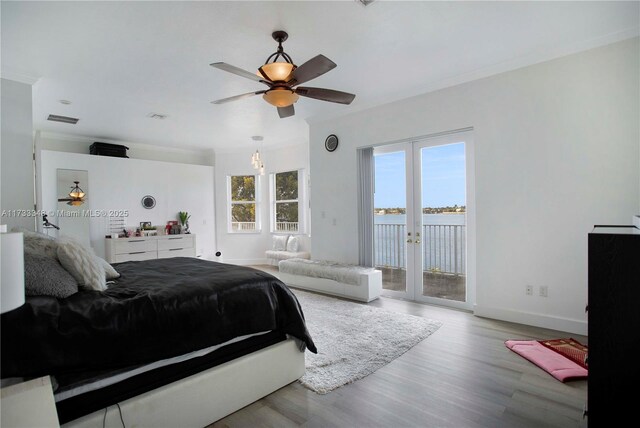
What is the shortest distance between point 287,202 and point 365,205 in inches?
116

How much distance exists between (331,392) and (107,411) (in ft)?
4.40

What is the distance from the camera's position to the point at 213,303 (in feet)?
6.45

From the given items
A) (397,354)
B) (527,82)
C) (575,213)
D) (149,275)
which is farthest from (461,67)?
(149,275)

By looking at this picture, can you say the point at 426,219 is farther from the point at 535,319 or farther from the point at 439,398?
the point at 439,398

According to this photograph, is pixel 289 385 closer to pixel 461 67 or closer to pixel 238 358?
pixel 238 358

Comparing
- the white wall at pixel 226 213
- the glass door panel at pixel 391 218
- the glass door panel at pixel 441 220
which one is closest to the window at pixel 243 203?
the white wall at pixel 226 213

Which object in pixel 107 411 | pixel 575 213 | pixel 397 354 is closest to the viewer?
pixel 107 411

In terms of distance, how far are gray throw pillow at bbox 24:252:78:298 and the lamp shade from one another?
61 centimetres

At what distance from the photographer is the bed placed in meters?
1.42

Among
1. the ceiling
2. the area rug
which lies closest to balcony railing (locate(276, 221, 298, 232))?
the area rug

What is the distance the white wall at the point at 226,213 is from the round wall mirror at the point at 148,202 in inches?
60.6

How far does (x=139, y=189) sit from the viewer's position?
670cm

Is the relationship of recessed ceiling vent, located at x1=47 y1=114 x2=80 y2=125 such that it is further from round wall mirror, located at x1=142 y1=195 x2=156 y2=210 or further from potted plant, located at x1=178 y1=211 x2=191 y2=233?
potted plant, located at x1=178 y1=211 x2=191 y2=233

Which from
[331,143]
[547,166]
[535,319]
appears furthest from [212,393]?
[331,143]
